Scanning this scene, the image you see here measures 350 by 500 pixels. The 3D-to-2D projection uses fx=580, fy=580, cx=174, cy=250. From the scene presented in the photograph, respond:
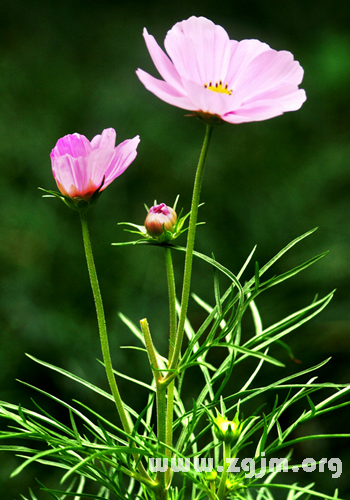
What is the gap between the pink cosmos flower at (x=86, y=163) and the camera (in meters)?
0.33

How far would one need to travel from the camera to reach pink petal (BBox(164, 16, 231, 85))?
0.32 metres

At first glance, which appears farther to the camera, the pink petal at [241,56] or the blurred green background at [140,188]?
the blurred green background at [140,188]

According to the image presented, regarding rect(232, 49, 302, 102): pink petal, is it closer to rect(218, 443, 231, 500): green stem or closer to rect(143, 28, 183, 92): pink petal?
rect(143, 28, 183, 92): pink petal

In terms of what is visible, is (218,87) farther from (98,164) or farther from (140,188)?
(140,188)

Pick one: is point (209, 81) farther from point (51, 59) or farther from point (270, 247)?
point (51, 59)

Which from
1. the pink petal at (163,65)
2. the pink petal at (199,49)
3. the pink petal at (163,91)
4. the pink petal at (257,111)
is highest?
the pink petal at (199,49)

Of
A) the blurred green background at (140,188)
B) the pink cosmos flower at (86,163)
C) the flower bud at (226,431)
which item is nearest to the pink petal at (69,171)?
the pink cosmos flower at (86,163)

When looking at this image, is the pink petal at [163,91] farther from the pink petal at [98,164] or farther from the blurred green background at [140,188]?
the blurred green background at [140,188]

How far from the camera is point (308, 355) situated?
3.54ft

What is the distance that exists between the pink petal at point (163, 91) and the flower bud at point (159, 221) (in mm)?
74

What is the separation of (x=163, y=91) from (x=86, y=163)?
0.21 feet

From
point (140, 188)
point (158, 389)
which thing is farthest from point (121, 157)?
point (140, 188)

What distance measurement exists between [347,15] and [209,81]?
4.60 feet

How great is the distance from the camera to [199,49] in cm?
33
